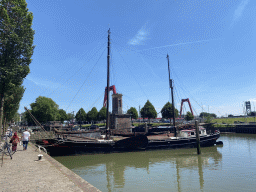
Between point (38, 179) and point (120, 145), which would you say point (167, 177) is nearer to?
point (38, 179)

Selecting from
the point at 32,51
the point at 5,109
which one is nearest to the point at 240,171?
the point at 32,51

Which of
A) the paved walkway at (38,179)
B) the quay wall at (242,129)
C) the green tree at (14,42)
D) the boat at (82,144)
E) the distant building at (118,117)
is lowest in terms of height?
the quay wall at (242,129)

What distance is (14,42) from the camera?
46.1ft

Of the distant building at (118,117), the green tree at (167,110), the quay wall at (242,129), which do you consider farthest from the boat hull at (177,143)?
the green tree at (167,110)

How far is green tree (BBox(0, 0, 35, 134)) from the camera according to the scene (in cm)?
1350

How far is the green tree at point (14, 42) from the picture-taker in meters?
13.5

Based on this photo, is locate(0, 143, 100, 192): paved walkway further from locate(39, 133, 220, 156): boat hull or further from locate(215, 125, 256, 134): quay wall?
locate(215, 125, 256, 134): quay wall

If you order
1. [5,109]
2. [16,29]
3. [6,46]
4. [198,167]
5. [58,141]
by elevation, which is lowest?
[198,167]

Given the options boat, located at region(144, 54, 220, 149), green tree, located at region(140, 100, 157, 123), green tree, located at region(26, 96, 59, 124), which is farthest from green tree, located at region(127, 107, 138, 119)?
boat, located at region(144, 54, 220, 149)

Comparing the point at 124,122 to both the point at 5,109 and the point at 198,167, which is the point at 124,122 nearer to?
the point at 5,109

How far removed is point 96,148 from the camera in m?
21.7

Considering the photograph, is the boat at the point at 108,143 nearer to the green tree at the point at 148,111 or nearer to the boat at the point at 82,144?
the boat at the point at 82,144

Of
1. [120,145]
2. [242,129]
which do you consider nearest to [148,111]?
[242,129]

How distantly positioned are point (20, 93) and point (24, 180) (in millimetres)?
23786
